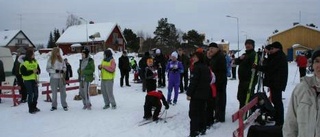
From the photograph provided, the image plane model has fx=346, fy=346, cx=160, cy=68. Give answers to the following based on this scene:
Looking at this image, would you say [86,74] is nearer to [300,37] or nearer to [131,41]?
[300,37]

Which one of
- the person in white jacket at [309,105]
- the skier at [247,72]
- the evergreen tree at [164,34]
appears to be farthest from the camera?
the evergreen tree at [164,34]

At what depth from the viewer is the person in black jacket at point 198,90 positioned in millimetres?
6898

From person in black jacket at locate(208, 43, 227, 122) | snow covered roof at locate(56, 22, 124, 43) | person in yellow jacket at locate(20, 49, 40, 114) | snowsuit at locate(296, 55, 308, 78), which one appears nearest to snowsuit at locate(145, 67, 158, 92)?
person in black jacket at locate(208, 43, 227, 122)

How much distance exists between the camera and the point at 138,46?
62.8m

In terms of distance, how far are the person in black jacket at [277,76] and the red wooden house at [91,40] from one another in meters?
45.1

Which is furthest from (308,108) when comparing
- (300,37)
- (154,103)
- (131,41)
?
(131,41)

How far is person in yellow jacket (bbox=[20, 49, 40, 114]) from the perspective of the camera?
10.3 metres

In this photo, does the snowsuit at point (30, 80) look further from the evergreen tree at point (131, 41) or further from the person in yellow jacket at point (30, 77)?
the evergreen tree at point (131, 41)

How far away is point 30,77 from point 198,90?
5.81m

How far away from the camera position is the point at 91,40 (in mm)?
52125

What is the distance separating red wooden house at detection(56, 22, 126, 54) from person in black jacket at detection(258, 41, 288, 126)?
148ft

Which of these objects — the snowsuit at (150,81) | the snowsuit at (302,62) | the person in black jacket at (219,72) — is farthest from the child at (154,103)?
the snowsuit at (302,62)

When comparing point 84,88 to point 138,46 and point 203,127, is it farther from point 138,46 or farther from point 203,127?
point 138,46

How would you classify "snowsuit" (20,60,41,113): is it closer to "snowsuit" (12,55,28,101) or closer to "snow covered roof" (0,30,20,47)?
"snowsuit" (12,55,28,101)
